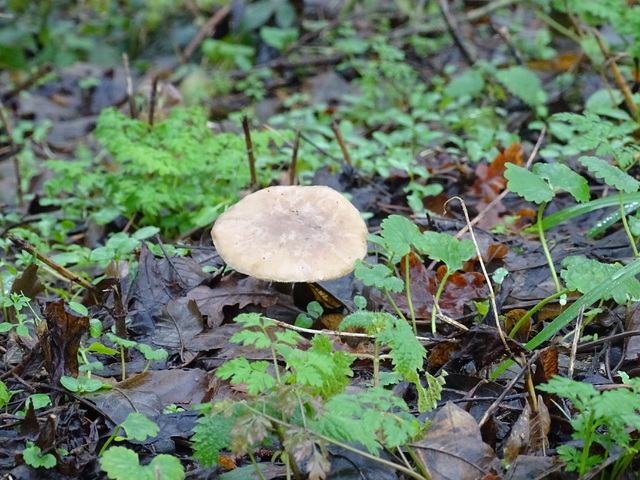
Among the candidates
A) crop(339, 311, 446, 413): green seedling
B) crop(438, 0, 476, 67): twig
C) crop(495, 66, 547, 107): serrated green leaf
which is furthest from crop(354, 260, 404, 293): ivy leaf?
crop(438, 0, 476, 67): twig

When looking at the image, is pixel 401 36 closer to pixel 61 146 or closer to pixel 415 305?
pixel 61 146

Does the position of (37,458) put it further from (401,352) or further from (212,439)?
(401,352)

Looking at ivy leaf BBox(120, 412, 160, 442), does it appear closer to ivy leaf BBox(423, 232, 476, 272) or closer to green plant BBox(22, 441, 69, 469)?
green plant BBox(22, 441, 69, 469)

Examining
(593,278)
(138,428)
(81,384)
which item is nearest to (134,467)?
(138,428)

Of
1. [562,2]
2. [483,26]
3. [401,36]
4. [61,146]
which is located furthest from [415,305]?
[483,26]

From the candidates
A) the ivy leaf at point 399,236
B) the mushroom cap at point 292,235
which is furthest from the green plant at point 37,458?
the ivy leaf at point 399,236
